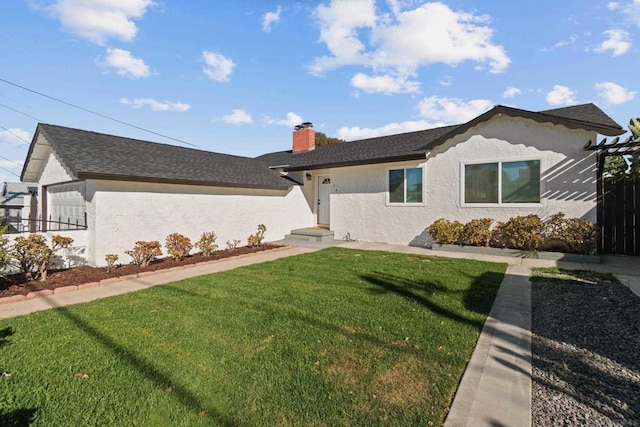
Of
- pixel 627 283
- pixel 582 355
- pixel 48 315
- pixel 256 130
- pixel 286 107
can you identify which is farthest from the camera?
pixel 256 130

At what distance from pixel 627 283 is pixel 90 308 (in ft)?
31.9

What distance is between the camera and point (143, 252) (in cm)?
805

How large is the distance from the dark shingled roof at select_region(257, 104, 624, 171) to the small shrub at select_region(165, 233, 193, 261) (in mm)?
6597

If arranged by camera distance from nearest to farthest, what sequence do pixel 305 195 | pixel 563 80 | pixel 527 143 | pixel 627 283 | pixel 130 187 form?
pixel 627 283 < pixel 130 187 < pixel 527 143 < pixel 563 80 < pixel 305 195

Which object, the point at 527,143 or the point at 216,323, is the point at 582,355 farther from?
the point at 527,143

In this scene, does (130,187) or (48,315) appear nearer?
(48,315)

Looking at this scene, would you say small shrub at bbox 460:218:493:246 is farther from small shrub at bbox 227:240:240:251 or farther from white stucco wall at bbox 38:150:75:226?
white stucco wall at bbox 38:150:75:226

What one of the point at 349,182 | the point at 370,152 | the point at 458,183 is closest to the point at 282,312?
the point at 458,183

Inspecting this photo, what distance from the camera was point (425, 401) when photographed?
98.7 inches

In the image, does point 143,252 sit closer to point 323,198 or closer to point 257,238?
point 257,238

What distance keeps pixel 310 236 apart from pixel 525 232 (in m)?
7.59

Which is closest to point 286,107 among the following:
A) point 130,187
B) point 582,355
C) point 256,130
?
point 256,130

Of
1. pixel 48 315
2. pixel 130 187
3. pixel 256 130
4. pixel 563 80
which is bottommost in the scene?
pixel 48 315

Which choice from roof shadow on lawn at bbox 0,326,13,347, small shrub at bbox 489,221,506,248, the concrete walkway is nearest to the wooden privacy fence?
the concrete walkway
